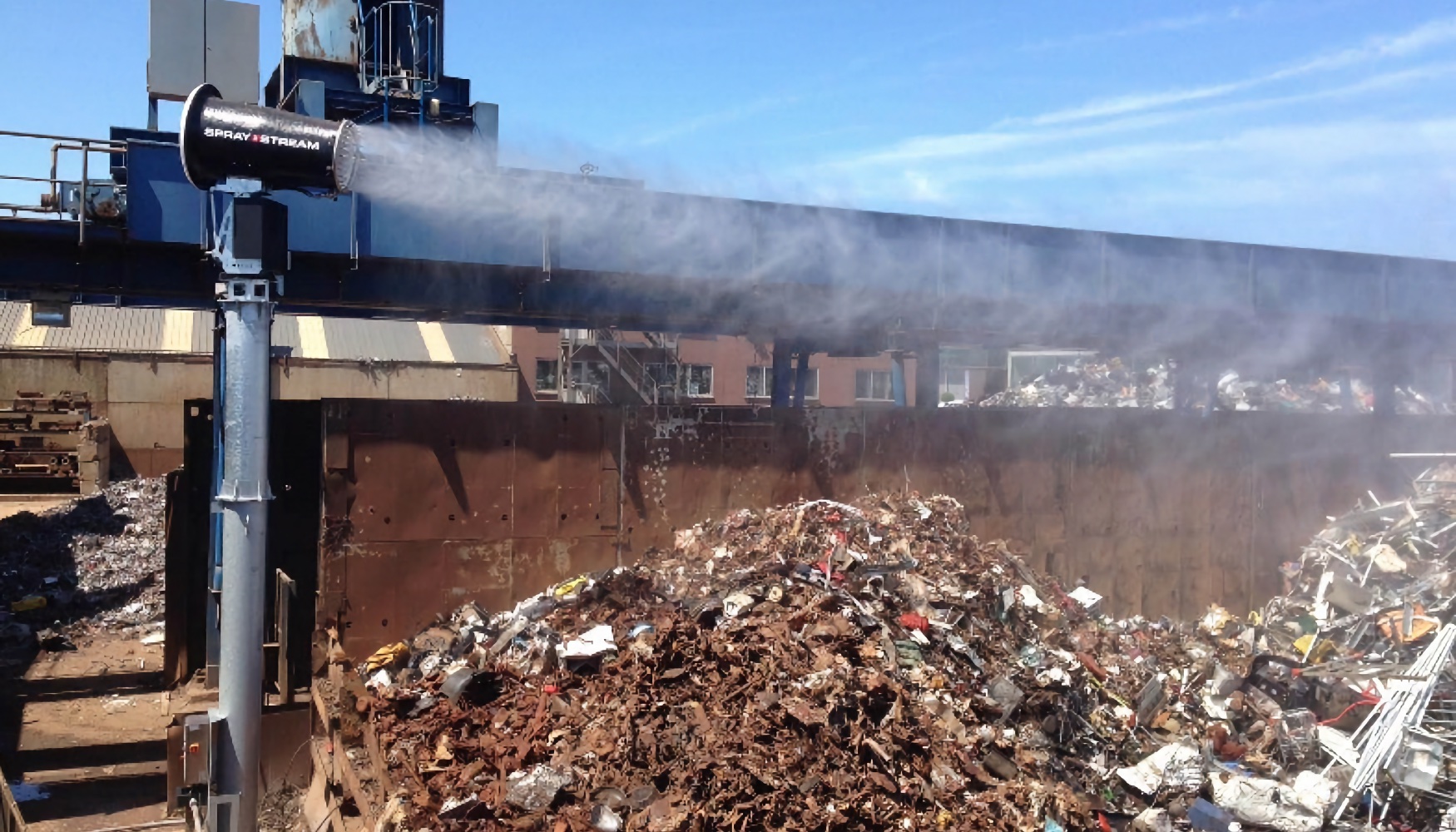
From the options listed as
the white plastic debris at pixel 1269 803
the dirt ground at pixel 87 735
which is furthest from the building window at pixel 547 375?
the white plastic debris at pixel 1269 803

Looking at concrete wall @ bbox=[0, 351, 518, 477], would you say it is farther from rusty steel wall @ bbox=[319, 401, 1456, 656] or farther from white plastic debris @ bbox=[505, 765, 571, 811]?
white plastic debris @ bbox=[505, 765, 571, 811]

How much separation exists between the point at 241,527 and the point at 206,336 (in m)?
26.0

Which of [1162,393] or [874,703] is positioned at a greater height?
[1162,393]

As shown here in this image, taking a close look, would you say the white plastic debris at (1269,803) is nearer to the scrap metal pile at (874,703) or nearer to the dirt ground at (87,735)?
the scrap metal pile at (874,703)

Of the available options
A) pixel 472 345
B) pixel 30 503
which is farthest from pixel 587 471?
pixel 472 345

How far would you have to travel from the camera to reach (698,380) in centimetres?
3631

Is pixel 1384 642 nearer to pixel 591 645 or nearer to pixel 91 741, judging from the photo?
pixel 591 645

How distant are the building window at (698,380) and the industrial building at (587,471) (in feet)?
61.2

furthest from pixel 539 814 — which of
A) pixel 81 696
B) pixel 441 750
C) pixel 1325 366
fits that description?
pixel 1325 366

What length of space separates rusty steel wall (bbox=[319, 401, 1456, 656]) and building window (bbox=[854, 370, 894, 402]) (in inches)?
984

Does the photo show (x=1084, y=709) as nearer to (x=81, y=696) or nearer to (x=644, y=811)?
(x=644, y=811)

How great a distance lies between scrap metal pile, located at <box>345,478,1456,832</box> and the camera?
5.68 m

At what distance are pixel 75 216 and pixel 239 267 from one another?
294 inches

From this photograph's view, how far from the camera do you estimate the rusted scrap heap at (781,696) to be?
5.60 m
